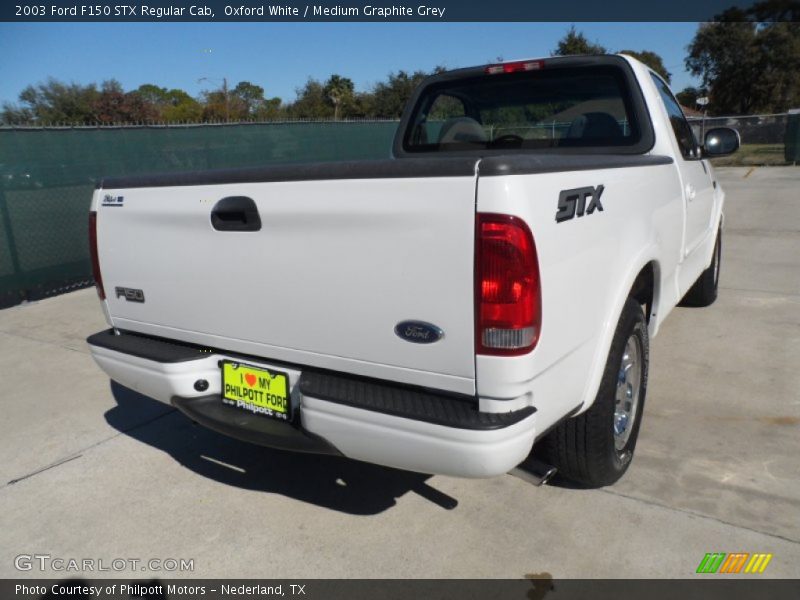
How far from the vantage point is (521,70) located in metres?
4.12

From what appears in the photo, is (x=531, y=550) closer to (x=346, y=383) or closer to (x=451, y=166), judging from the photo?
(x=346, y=383)

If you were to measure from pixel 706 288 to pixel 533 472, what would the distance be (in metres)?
3.86

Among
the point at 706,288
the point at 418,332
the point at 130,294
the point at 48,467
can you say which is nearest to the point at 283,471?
the point at 130,294

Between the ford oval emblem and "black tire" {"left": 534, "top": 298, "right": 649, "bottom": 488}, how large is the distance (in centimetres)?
85

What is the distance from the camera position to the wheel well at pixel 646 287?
3.15m

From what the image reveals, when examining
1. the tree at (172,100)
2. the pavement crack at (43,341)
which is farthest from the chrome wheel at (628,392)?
the tree at (172,100)

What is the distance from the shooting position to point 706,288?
5.72 metres

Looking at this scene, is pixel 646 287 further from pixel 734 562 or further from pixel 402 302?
pixel 402 302

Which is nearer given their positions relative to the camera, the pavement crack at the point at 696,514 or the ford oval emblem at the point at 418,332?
the ford oval emblem at the point at 418,332

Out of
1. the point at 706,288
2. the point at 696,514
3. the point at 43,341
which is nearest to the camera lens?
the point at 696,514

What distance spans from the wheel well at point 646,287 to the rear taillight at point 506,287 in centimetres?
120

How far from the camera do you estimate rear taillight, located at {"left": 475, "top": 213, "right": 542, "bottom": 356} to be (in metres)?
2.02

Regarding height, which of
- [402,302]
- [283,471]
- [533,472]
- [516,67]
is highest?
[516,67]

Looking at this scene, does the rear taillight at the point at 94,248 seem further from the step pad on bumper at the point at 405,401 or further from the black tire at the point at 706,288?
the black tire at the point at 706,288
